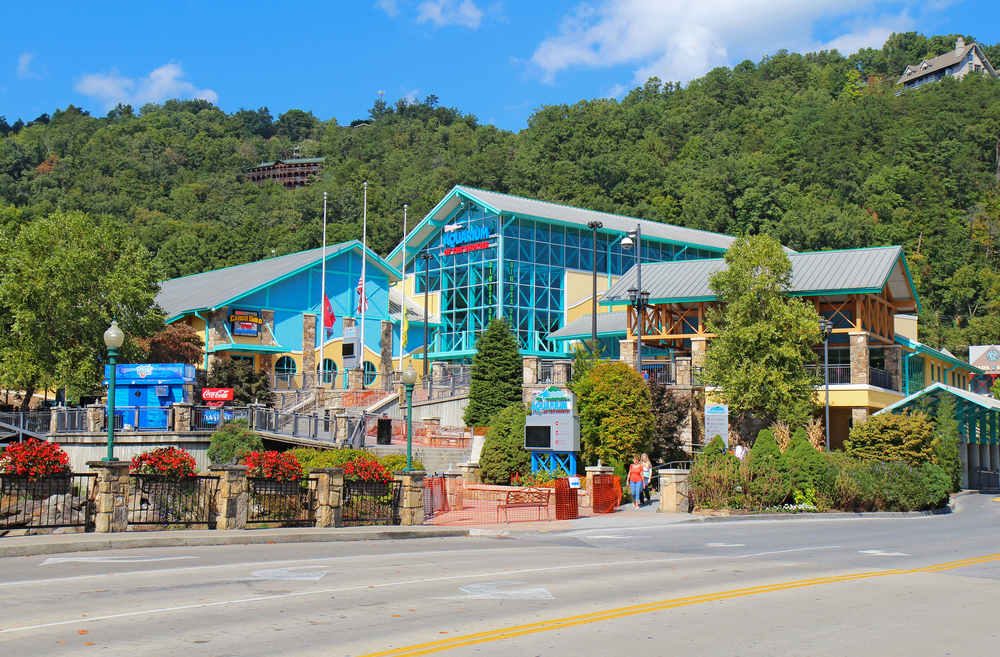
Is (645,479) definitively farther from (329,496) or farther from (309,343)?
(309,343)

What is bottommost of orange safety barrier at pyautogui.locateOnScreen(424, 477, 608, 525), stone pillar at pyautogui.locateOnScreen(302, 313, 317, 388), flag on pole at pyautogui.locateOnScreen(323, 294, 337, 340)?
orange safety barrier at pyautogui.locateOnScreen(424, 477, 608, 525)

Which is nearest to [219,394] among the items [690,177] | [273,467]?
[273,467]

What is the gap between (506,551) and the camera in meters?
17.1

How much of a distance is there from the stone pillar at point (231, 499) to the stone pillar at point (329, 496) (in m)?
1.73

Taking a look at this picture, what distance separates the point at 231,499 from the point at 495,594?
996 cm

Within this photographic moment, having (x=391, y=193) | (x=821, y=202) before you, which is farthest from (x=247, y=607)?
(x=391, y=193)

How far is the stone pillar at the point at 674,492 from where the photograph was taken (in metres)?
27.4

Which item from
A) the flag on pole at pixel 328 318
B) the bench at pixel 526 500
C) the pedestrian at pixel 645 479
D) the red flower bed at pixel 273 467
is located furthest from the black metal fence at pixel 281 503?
the flag on pole at pixel 328 318

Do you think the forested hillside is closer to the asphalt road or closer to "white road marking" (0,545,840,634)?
the asphalt road

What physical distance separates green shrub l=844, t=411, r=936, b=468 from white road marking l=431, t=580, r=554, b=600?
920 inches

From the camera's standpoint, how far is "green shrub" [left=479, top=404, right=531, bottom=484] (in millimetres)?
32125

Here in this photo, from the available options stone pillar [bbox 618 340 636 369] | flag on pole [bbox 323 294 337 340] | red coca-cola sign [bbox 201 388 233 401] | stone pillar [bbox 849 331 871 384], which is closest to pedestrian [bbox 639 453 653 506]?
stone pillar [bbox 618 340 636 369]

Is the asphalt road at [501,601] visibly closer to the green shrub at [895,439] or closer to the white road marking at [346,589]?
the white road marking at [346,589]

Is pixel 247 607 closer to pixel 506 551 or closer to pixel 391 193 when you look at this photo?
pixel 506 551
